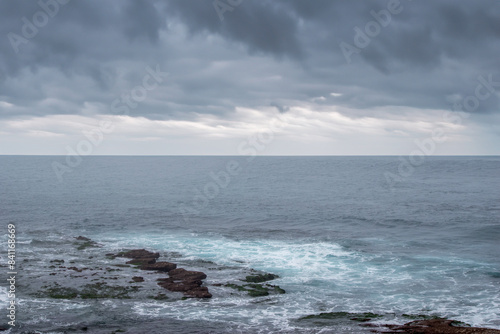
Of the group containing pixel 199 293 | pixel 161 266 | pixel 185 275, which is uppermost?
pixel 161 266

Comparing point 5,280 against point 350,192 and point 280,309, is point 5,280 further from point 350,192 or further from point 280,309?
point 350,192

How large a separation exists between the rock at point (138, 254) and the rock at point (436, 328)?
2725 cm

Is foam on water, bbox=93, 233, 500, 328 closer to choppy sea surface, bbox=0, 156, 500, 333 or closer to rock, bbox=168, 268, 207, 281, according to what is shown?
choppy sea surface, bbox=0, 156, 500, 333

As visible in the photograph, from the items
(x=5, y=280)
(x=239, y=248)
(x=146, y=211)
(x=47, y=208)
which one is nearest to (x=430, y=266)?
(x=239, y=248)

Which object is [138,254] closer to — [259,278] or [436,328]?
[259,278]

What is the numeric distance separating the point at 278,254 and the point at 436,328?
2371cm

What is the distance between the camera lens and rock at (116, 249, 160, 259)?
46250mm

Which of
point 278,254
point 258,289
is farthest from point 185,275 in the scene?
point 278,254

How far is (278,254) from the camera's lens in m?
48.9

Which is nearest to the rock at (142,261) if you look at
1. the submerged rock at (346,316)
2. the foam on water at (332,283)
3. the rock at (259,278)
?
the foam on water at (332,283)

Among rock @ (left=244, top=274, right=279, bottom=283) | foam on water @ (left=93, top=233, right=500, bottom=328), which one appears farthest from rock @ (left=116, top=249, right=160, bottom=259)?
rock @ (left=244, top=274, right=279, bottom=283)

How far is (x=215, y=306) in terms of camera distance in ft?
107

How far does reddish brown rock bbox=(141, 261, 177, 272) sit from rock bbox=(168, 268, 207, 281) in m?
0.98

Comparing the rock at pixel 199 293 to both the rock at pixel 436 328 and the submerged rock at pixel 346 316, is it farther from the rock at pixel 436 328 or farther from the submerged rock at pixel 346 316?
the rock at pixel 436 328
